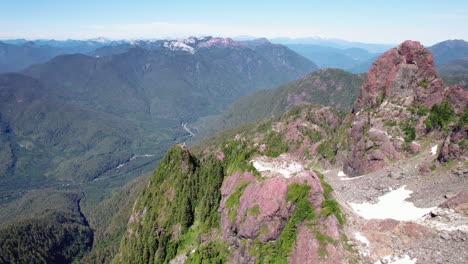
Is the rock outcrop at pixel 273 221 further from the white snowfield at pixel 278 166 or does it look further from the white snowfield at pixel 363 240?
the white snowfield at pixel 278 166

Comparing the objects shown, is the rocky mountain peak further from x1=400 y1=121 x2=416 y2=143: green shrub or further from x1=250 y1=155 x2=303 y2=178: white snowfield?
x1=250 y1=155 x2=303 y2=178: white snowfield

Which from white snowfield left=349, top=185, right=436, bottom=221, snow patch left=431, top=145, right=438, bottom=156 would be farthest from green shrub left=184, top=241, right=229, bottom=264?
snow patch left=431, top=145, right=438, bottom=156

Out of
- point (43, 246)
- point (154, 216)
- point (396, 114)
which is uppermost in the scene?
point (396, 114)

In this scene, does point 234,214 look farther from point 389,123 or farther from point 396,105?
point 396,105

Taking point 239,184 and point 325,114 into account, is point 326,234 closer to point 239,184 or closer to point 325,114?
point 239,184

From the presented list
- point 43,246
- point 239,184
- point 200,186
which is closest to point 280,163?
point 239,184

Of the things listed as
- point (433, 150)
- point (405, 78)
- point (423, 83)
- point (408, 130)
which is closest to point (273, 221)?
point (433, 150)
